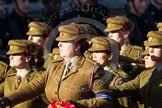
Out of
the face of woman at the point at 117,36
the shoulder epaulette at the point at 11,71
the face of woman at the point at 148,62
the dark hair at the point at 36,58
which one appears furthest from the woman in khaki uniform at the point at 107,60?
the face of woman at the point at 117,36

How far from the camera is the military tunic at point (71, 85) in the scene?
7555 mm

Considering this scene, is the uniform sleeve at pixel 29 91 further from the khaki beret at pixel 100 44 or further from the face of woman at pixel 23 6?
the face of woman at pixel 23 6

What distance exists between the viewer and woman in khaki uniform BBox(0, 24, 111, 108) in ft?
24.8

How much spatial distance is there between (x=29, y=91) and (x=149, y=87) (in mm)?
1162

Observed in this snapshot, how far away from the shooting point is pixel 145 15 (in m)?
15.2

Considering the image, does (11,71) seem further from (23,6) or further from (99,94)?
(23,6)

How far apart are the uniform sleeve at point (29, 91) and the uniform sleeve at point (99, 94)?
1.74ft

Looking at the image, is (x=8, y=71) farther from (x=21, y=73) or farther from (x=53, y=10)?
(x=53, y=10)

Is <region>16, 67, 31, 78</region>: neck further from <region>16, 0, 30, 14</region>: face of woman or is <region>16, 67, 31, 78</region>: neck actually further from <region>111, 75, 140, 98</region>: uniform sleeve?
<region>16, 0, 30, 14</region>: face of woman

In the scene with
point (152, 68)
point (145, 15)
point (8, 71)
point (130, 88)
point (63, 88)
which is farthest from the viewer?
point (145, 15)

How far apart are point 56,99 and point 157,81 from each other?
108 centimetres

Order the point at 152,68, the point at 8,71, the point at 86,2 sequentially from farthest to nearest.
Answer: the point at 86,2 → the point at 8,71 → the point at 152,68

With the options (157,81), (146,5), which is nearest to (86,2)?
(146,5)

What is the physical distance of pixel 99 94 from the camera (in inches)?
295
